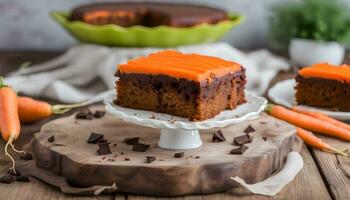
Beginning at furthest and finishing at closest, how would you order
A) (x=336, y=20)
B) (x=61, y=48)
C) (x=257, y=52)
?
(x=61, y=48), (x=257, y=52), (x=336, y=20)

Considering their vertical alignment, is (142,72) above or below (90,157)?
above

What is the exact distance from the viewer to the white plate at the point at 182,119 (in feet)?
6.22

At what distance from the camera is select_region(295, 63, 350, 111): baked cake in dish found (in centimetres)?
260

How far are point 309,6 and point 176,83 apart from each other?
1.54m

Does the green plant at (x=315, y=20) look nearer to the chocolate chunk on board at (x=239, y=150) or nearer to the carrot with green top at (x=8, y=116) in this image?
the chocolate chunk on board at (x=239, y=150)

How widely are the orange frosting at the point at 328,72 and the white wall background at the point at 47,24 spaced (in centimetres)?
111

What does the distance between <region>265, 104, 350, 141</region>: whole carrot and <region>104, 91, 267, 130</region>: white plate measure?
27 centimetres

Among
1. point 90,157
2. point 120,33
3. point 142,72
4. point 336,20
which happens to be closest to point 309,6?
point 336,20

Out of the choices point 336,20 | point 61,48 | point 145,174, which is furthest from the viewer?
point 61,48

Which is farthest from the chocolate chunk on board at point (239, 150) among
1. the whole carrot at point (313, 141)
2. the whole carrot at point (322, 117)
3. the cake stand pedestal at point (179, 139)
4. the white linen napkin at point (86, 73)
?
the white linen napkin at point (86, 73)

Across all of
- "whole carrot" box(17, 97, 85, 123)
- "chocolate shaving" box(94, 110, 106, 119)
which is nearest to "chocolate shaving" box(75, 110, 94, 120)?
"chocolate shaving" box(94, 110, 106, 119)

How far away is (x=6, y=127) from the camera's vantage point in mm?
Answer: 2188

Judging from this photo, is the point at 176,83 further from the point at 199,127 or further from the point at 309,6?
the point at 309,6

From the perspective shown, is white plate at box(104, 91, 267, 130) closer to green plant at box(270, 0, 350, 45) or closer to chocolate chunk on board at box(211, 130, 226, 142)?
chocolate chunk on board at box(211, 130, 226, 142)
